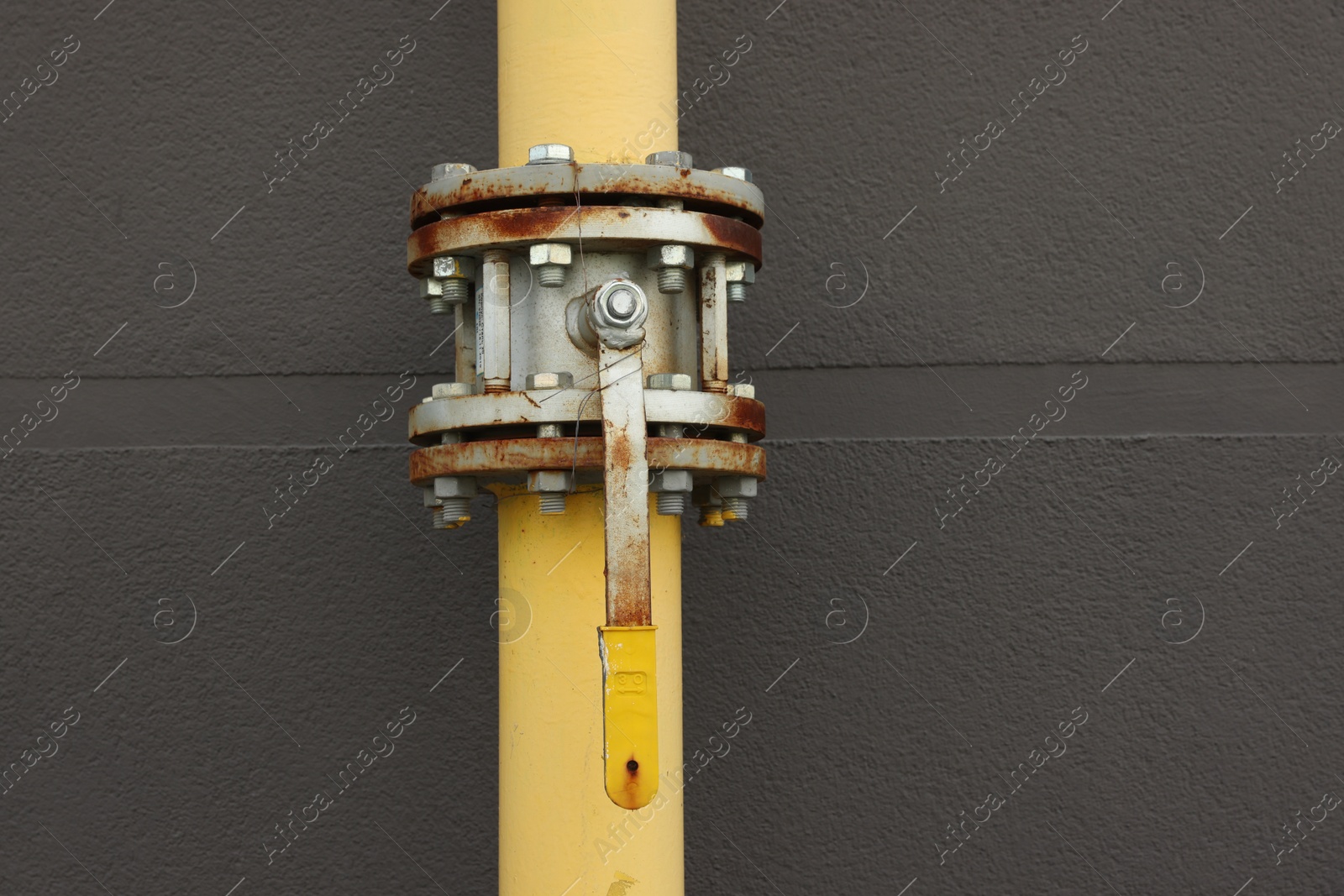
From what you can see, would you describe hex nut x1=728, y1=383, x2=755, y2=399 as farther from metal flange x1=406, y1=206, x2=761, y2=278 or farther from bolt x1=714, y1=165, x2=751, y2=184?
bolt x1=714, y1=165, x2=751, y2=184

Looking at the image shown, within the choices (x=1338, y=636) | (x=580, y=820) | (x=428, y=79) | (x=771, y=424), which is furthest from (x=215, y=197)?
(x=1338, y=636)

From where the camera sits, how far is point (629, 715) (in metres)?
1.39

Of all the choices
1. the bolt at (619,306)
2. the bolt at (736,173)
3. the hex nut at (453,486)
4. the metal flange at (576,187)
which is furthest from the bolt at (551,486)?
the bolt at (736,173)

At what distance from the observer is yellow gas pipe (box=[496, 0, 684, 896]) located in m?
1.66

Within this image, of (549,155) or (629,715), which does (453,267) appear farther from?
(629,715)

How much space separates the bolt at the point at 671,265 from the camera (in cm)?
157

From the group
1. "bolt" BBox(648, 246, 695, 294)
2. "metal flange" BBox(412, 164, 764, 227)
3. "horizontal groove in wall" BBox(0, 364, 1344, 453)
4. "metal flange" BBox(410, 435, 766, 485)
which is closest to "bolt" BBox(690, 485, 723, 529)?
"metal flange" BBox(410, 435, 766, 485)

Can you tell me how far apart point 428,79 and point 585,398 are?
1137 millimetres

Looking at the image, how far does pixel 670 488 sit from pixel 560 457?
0.16 meters

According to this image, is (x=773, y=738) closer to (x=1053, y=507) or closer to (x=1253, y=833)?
(x=1053, y=507)

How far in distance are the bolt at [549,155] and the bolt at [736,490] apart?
0.49m

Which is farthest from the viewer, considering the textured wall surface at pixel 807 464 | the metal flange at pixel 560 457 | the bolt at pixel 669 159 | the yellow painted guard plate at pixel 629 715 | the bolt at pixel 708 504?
the textured wall surface at pixel 807 464

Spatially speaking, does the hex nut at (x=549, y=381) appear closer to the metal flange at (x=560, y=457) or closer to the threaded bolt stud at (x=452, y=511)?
the metal flange at (x=560, y=457)

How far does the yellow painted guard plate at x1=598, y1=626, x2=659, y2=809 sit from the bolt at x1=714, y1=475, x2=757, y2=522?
322 millimetres
